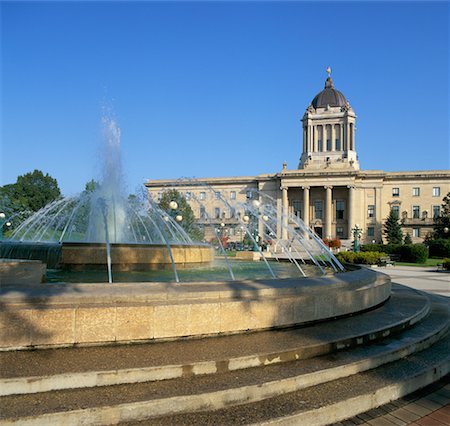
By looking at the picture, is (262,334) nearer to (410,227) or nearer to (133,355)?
(133,355)

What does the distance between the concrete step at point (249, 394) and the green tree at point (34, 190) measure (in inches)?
2324

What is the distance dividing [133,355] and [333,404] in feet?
5.78

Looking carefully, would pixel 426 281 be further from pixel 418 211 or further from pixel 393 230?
pixel 418 211

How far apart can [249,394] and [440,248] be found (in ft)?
135

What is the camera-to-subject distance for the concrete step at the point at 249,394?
305 cm

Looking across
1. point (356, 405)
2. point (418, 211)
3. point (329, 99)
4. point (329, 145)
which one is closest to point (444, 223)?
point (418, 211)

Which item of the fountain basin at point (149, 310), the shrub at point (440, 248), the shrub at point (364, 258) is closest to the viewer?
the fountain basin at point (149, 310)

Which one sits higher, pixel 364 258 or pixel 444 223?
pixel 444 223

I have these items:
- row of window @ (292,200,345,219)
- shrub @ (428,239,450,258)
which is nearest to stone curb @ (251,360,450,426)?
shrub @ (428,239,450,258)

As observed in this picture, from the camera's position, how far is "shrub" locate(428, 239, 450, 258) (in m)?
38.6

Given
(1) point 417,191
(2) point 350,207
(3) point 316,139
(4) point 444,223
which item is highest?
(3) point 316,139

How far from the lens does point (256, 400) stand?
3.55 m

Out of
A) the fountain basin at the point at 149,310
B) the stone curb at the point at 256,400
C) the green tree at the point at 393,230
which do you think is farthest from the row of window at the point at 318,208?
the stone curb at the point at 256,400

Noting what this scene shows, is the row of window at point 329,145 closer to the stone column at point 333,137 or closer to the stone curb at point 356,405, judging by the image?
the stone column at point 333,137
